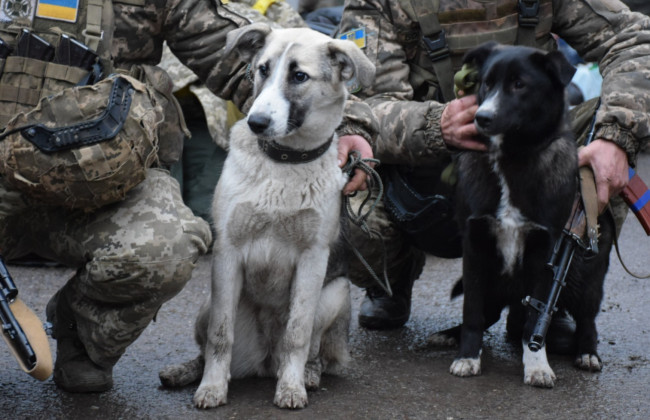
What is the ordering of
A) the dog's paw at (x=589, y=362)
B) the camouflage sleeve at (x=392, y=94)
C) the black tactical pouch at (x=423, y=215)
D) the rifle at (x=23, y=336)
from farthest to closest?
the black tactical pouch at (x=423, y=215)
the camouflage sleeve at (x=392, y=94)
the dog's paw at (x=589, y=362)
the rifle at (x=23, y=336)

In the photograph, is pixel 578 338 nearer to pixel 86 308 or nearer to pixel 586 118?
pixel 586 118

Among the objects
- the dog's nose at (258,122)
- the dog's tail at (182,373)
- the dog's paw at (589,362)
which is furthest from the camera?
the dog's paw at (589,362)

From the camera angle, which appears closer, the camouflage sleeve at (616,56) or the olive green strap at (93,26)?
the olive green strap at (93,26)

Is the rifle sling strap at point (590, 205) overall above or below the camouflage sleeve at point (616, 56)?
below

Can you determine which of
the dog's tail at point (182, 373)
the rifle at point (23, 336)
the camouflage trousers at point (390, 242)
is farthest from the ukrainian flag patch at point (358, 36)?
the rifle at point (23, 336)

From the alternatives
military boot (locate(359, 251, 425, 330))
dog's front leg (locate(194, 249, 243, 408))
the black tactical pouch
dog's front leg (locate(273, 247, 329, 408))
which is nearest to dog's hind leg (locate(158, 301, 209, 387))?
dog's front leg (locate(194, 249, 243, 408))

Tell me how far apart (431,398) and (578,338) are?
0.81 meters

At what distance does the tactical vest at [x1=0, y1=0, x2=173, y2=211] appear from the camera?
8.67 feet

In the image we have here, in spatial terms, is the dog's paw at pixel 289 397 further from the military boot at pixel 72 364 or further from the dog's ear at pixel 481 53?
the dog's ear at pixel 481 53

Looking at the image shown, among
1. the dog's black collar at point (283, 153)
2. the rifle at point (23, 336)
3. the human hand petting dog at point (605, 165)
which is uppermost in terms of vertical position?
the dog's black collar at point (283, 153)

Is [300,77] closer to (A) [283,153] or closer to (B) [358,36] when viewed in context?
(A) [283,153]

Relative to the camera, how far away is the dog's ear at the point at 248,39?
3.02 metres

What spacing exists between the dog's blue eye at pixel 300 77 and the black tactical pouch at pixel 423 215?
3.90 feet

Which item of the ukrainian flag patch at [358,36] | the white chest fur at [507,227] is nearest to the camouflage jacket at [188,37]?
the ukrainian flag patch at [358,36]
